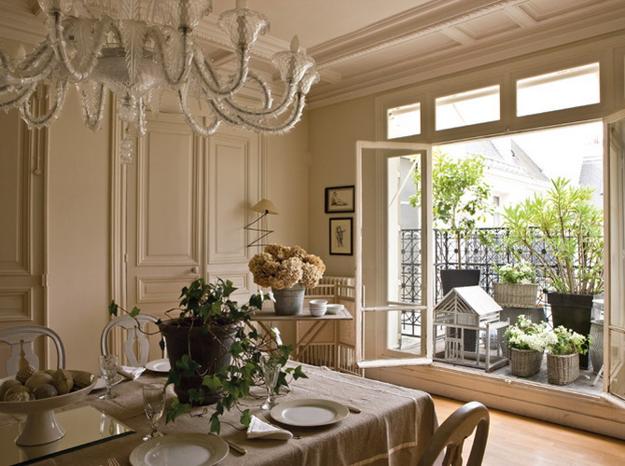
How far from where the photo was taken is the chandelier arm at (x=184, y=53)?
1536 mm

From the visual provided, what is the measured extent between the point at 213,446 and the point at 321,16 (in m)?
3.04

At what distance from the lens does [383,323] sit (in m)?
4.27

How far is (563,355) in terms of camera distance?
4.16m

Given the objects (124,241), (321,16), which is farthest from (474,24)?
(124,241)

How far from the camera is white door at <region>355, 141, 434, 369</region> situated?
4207mm

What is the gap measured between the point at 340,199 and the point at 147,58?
328 cm

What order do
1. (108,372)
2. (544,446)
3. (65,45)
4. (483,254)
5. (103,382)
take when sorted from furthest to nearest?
1. (483,254)
2. (544,446)
3. (103,382)
4. (108,372)
5. (65,45)

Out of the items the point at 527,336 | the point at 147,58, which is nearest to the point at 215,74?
the point at 147,58

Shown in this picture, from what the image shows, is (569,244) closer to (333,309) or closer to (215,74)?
(333,309)

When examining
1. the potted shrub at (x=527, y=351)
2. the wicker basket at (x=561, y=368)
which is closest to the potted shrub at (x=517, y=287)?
the potted shrub at (x=527, y=351)

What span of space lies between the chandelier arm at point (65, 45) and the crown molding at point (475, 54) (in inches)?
120

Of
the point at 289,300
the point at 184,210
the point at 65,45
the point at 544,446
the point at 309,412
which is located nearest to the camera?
the point at 65,45

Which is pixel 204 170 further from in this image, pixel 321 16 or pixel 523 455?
pixel 523 455

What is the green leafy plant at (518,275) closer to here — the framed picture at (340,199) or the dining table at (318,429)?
the framed picture at (340,199)
